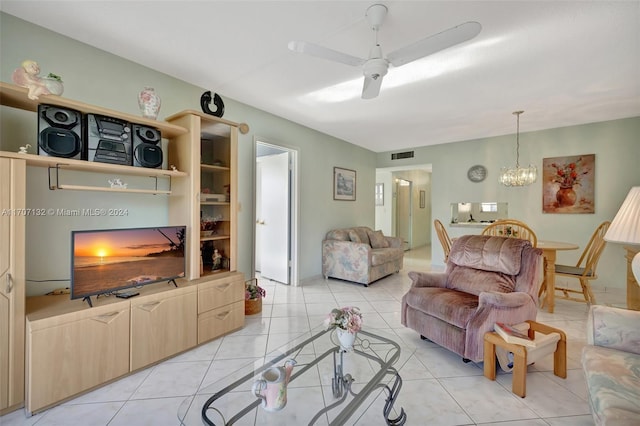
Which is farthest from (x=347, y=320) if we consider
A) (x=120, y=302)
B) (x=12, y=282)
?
(x=12, y=282)

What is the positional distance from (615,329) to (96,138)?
3.41m

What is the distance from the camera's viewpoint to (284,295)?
3.67 meters

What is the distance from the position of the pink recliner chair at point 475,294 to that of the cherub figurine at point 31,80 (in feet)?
9.79

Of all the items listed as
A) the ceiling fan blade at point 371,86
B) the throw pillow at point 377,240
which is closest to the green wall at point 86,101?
the ceiling fan blade at point 371,86

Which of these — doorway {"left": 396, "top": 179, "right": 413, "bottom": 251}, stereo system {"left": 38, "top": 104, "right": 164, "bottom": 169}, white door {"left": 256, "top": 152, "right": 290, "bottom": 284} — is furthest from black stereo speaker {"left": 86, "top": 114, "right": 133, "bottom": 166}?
doorway {"left": 396, "top": 179, "right": 413, "bottom": 251}

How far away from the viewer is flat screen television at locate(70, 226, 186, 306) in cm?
174

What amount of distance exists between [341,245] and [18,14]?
3912 mm

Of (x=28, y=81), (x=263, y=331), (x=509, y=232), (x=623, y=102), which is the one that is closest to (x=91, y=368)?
(x=263, y=331)

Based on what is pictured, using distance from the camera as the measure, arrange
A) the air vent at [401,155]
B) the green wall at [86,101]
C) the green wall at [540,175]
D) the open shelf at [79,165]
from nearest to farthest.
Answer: the open shelf at [79,165], the green wall at [86,101], the green wall at [540,175], the air vent at [401,155]

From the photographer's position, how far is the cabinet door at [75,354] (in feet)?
4.99

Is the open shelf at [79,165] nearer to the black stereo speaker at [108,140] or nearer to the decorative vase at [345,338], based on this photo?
the black stereo speaker at [108,140]

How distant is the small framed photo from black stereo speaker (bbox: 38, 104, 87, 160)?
357 cm

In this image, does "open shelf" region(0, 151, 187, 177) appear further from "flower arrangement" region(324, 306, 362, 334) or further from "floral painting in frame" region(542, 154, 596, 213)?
"floral painting in frame" region(542, 154, 596, 213)

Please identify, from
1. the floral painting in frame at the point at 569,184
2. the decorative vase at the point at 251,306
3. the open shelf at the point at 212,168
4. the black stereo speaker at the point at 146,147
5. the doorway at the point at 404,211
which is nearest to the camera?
the black stereo speaker at the point at 146,147
